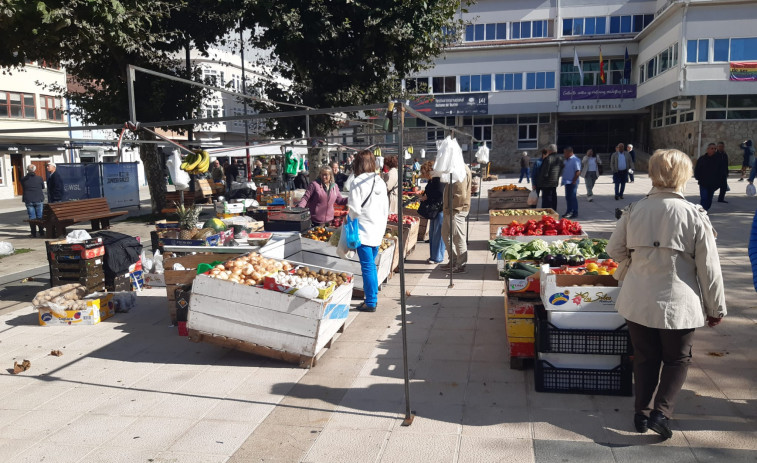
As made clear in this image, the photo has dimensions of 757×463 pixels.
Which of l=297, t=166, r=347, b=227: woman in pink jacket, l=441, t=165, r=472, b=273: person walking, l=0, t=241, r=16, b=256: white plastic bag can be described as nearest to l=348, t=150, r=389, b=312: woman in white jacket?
l=441, t=165, r=472, b=273: person walking

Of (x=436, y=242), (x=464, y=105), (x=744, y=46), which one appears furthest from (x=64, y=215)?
(x=744, y=46)

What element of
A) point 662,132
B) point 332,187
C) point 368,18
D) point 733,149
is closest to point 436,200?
point 332,187

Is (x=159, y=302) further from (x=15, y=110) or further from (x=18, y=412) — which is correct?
(x=15, y=110)

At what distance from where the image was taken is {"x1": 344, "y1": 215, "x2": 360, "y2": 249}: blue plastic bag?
641 cm

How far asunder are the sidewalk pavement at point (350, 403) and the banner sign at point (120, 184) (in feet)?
42.2

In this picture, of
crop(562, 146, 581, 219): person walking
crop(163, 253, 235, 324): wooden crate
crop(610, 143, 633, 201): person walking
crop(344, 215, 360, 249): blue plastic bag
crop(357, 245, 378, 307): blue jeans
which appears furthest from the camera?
crop(610, 143, 633, 201): person walking

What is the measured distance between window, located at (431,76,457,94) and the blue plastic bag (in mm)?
38654

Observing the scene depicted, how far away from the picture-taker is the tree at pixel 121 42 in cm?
1177

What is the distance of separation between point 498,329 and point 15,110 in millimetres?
39082

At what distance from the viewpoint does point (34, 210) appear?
1592cm

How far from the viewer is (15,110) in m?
35.5

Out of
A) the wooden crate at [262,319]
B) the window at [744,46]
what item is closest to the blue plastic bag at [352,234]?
the wooden crate at [262,319]

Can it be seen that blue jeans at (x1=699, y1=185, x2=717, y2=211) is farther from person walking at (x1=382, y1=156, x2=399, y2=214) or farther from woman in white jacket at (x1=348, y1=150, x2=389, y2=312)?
woman in white jacket at (x1=348, y1=150, x2=389, y2=312)

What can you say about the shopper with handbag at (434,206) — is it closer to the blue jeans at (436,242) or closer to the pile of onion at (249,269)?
the blue jeans at (436,242)
